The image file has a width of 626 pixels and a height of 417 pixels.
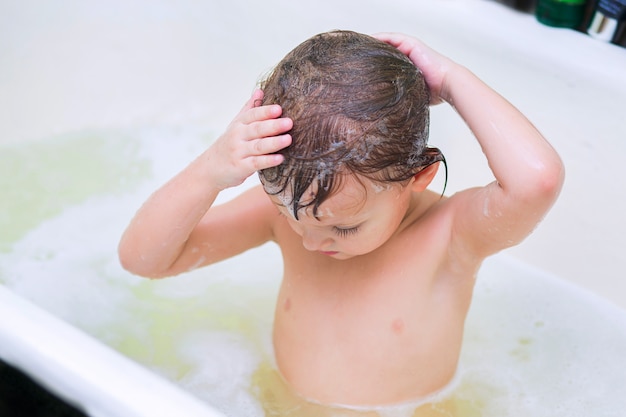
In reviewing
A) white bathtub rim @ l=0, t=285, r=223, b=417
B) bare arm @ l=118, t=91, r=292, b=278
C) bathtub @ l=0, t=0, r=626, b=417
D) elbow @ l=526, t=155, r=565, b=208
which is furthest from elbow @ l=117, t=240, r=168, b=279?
elbow @ l=526, t=155, r=565, b=208

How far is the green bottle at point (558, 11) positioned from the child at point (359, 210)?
60 centimetres

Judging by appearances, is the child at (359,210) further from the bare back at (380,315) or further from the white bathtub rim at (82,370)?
the white bathtub rim at (82,370)

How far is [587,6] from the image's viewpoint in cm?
157

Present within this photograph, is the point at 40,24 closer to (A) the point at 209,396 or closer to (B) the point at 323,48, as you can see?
(A) the point at 209,396

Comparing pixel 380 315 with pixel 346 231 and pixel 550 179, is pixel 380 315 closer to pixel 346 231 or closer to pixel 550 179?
pixel 346 231

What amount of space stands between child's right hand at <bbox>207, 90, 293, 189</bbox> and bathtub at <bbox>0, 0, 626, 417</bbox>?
31 cm

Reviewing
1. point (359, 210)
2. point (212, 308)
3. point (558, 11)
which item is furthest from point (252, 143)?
point (558, 11)

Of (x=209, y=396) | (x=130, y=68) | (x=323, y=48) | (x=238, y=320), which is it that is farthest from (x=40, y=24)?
(x=323, y=48)

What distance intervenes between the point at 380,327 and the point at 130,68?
112 cm

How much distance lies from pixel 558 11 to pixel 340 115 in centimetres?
86

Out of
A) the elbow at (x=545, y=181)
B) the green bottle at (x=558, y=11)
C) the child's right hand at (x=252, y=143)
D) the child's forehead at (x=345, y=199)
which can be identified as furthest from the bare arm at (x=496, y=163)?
the green bottle at (x=558, y=11)

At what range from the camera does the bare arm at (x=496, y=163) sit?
930 millimetres

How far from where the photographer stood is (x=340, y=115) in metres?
0.87

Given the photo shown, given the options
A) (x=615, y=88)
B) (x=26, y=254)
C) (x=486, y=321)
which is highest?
(x=615, y=88)
